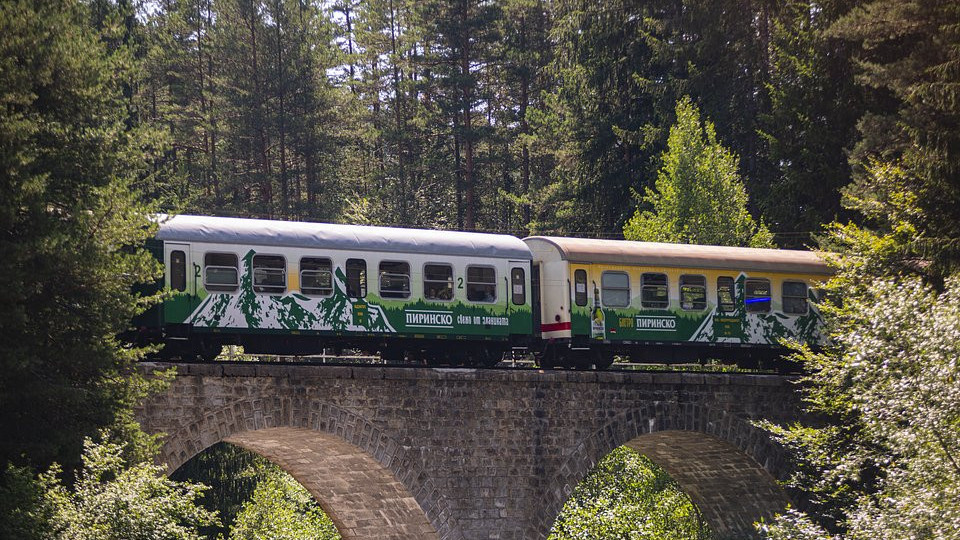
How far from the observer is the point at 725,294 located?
28.2 m

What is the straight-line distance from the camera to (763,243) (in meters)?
36.2

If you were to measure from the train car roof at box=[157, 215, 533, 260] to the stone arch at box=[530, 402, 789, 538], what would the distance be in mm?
4001

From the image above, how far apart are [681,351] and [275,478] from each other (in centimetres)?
1555

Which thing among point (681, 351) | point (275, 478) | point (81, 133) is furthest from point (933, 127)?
point (275, 478)

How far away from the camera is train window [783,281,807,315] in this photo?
95.3 ft

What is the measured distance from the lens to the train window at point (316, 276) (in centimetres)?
2359

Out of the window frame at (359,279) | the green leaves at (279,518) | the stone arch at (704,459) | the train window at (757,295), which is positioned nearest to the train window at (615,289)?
the stone arch at (704,459)

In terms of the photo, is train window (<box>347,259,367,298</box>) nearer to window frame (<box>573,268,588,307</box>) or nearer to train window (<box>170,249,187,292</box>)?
train window (<box>170,249,187,292</box>)

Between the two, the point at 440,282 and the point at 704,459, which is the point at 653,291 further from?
the point at 440,282

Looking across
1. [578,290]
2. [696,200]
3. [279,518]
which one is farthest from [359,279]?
[696,200]

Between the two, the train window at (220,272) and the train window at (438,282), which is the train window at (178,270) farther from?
the train window at (438,282)

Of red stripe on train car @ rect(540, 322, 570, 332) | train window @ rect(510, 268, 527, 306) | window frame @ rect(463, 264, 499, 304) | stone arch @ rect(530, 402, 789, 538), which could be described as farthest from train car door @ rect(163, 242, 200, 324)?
stone arch @ rect(530, 402, 789, 538)


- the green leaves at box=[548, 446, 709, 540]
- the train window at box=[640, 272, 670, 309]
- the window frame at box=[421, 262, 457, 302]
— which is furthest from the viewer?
the green leaves at box=[548, 446, 709, 540]

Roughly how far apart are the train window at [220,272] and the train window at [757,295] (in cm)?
1113
